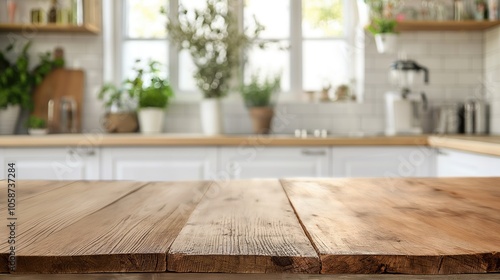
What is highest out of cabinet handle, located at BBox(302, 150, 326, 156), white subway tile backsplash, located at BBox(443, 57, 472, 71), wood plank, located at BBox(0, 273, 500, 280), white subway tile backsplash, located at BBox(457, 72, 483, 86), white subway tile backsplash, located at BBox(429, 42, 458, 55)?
white subway tile backsplash, located at BBox(429, 42, 458, 55)

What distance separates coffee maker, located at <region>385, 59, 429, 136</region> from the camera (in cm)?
382

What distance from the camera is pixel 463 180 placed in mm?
1601

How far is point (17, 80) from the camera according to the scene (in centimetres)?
403

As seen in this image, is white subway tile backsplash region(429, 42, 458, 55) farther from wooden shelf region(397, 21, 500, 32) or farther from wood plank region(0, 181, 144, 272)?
wood plank region(0, 181, 144, 272)

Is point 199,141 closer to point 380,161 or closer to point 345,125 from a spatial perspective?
point 380,161

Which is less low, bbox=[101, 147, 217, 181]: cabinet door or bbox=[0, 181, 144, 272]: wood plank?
bbox=[0, 181, 144, 272]: wood plank

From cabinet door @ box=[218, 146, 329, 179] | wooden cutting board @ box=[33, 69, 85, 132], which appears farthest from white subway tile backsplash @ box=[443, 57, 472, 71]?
wooden cutting board @ box=[33, 69, 85, 132]

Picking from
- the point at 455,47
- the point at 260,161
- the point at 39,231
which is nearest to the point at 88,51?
the point at 260,161

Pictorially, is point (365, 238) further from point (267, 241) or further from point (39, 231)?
point (39, 231)

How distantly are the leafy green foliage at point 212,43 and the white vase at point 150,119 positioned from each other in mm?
345

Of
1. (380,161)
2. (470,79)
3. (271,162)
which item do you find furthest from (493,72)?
(271,162)

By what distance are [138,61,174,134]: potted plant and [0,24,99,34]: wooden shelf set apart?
52 centimetres

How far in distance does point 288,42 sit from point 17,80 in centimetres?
186

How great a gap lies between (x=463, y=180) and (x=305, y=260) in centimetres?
99
